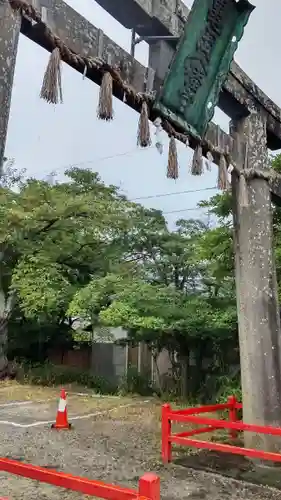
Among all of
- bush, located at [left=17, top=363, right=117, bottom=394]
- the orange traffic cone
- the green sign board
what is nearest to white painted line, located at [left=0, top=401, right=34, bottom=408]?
bush, located at [left=17, top=363, right=117, bottom=394]

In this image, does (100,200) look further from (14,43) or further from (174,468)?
(14,43)

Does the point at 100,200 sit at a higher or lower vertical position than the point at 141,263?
higher

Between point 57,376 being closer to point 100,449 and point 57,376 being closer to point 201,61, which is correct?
point 100,449

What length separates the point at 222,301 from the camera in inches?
451

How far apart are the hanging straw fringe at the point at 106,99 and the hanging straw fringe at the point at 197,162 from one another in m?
1.71

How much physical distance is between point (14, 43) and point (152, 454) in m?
5.92

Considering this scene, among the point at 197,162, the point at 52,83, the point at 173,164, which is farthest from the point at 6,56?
the point at 197,162

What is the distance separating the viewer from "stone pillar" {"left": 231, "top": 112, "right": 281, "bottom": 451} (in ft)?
22.3

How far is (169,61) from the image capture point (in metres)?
5.55

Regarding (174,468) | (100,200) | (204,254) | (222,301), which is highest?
(100,200)

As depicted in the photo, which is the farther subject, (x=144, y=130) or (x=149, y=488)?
(x=144, y=130)

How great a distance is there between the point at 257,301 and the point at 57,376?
11.0 meters

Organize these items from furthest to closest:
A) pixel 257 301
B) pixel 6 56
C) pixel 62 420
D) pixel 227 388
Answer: pixel 227 388 < pixel 62 420 < pixel 257 301 < pixel 6 56

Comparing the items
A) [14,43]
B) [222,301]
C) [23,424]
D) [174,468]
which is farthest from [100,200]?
[14,43]
